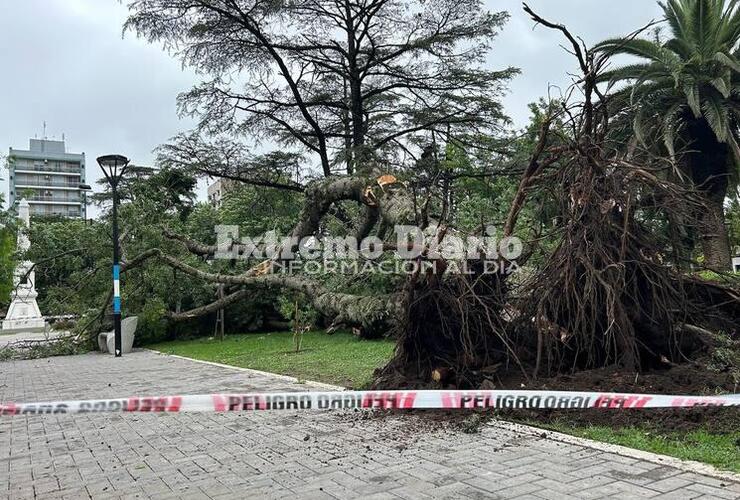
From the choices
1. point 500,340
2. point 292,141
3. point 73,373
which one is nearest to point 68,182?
point 292,141

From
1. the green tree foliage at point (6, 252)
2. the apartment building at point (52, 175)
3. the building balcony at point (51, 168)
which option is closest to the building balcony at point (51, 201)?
the apartment building at point (52, 175)

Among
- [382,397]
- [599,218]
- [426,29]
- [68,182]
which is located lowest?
[382,397]

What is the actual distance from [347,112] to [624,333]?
1660 cm

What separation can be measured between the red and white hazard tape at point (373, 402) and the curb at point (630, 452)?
11.5 inches

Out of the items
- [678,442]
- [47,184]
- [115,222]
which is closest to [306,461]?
[678,442]

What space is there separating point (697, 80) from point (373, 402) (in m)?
15.2

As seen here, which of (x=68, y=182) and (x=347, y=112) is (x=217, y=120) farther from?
(x=68, y=182)

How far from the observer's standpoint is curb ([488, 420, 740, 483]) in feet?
12.6

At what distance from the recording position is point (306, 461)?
4672 mm

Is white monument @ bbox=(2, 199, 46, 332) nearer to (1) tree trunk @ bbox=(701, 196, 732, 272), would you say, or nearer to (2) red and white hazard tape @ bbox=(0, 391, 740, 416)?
(2) red and white hazard tape @ bbox=(0, 391, 740, 416)

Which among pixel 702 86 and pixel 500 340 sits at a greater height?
pixel 702 86

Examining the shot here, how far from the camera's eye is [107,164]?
15484 mm

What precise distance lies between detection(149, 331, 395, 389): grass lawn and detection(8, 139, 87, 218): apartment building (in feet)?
346

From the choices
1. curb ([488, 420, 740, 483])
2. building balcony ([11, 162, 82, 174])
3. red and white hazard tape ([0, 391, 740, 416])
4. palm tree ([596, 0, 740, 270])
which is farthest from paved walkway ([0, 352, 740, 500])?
building balcony ([11, 162, 82, 174])
